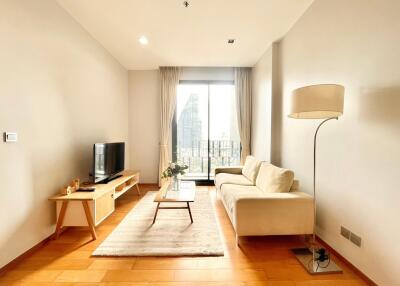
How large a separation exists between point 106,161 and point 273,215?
2685mm

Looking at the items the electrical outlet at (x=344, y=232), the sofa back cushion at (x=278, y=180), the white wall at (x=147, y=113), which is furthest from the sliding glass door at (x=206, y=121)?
the electrical outlet at (x=344, y=232)

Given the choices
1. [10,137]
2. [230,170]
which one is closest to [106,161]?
[10,137]

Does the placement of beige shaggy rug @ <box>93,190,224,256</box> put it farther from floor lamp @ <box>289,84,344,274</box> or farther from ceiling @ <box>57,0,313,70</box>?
ceiling @ <box>57,0,313,70</box>

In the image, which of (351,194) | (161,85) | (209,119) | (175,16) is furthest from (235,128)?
(351,194)

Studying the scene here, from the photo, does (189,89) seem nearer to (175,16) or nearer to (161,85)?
(161,85)

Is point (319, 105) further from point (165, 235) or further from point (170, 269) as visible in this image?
point (165, 235)

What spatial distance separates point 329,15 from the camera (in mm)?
2381

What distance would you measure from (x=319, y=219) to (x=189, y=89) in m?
4.05

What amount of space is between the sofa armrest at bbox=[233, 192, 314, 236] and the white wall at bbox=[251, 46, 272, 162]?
66.6 inches

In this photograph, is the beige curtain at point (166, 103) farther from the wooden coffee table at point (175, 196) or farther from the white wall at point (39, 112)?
the white wall at point (39, 112)

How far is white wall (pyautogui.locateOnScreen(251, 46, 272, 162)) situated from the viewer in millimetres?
4105

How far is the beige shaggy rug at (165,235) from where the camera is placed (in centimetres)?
233

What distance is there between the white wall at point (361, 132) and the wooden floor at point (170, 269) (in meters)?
0.39

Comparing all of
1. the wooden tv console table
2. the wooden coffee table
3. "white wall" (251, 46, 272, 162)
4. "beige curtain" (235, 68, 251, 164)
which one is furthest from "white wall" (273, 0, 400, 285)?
the wooden tv console table
